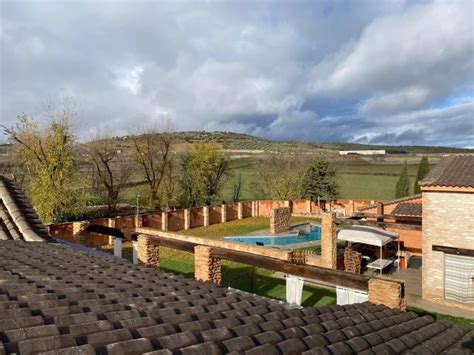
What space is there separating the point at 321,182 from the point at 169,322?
3477 centimetres

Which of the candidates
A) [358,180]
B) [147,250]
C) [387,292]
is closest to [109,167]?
[147,250]

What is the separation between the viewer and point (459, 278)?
508 inches

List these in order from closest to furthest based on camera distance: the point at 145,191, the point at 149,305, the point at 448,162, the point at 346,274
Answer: the point at 149,305, the point at 346,274, the point at 448,162, the point at 145,191

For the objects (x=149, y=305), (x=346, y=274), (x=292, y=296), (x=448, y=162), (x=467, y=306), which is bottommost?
(x=467, y=306)

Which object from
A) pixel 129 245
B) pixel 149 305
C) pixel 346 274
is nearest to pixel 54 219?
pixel 129 245

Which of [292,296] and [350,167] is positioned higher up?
[350,167]

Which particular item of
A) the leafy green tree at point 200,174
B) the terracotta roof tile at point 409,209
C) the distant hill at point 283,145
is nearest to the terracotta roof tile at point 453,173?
the terracotta roof tile at point 409,209

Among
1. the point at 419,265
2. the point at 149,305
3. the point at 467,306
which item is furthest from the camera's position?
the point at 419,265

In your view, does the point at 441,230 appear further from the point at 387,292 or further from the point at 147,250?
the point at 147,250

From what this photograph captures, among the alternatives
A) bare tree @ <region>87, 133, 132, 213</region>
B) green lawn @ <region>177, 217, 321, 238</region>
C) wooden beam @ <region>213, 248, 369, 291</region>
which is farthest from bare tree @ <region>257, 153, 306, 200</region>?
wooden beam @ <region>213, 248, 369, 291</region>

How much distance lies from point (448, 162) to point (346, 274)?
9.68 m

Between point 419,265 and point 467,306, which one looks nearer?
point 467,306

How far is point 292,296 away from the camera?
10062mm

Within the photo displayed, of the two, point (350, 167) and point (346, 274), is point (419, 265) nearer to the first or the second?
point (346, 274)
